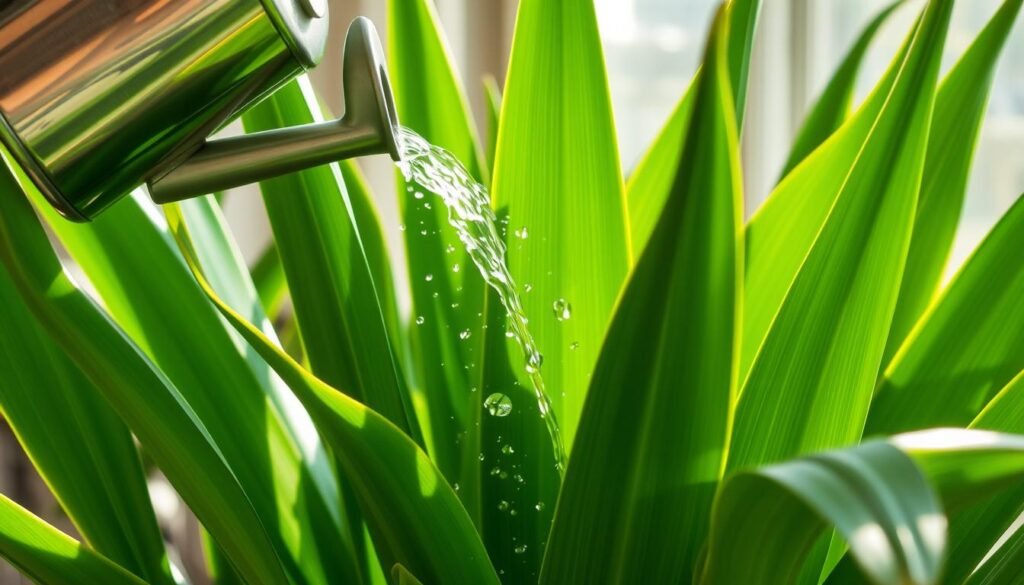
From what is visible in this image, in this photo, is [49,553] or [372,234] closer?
[49,553]

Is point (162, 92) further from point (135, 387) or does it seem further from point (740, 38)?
point (740, 38)

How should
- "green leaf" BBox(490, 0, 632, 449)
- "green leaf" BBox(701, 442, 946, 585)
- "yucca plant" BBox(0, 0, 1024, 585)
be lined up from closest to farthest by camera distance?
"green leaf" BBox(701, 442, 946, 585)
"yucca plant" BBox(0, 0, 1024, 585)
"green leaf" BBox(490, 0, 632, 449)

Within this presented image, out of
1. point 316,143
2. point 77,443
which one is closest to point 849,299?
point 316,143

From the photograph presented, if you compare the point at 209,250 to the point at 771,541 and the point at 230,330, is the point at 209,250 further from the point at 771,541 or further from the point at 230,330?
the point at 771,541

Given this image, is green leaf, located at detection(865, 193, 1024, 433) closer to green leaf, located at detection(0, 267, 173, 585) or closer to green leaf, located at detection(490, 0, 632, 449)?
green leaf, located at detection(490, 0, 632, 449)

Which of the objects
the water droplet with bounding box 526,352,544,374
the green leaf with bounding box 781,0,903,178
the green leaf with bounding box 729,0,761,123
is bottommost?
the water droplet with bounding box 526,352,544,374

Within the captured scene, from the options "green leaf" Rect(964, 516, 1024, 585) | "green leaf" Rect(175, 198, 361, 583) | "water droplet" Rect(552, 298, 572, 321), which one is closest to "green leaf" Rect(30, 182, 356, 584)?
"green leaf" Rect(175, 198, 361, 583)

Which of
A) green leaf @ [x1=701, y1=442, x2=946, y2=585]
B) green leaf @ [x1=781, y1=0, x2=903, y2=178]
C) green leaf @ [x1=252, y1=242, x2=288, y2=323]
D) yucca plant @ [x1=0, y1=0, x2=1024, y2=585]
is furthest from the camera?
green leaf @ [x1=252, y1=242, x2=288, y2=323]
